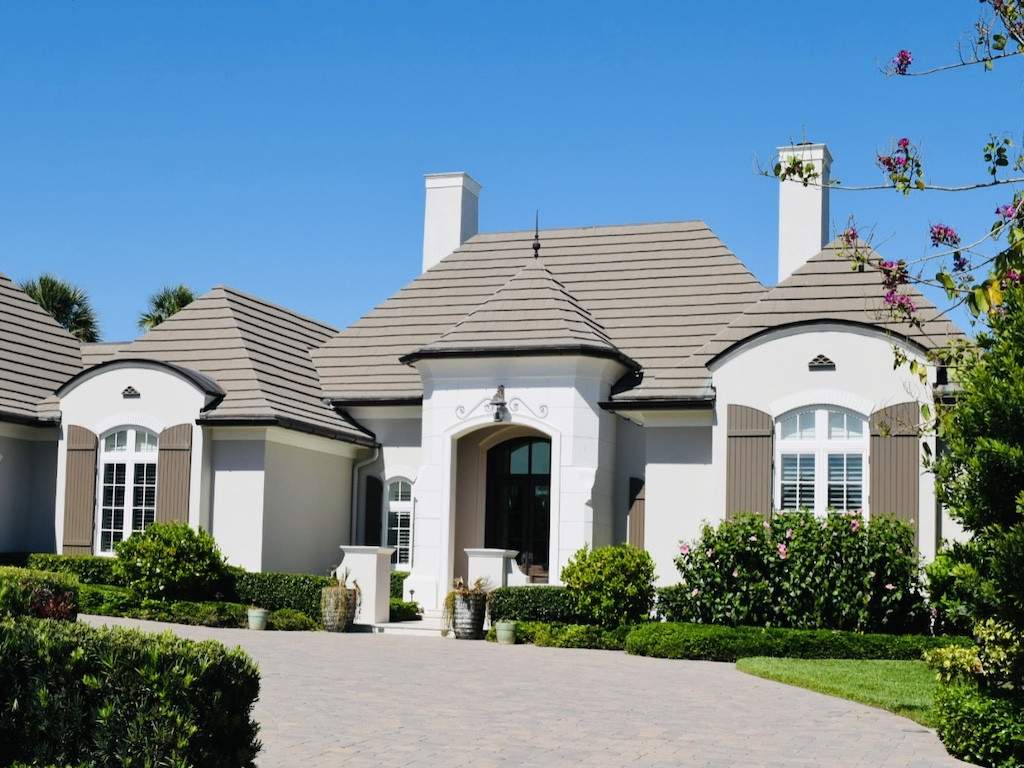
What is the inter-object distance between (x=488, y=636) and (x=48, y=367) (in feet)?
42.0

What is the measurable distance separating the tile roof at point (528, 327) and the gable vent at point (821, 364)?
12.1 ft

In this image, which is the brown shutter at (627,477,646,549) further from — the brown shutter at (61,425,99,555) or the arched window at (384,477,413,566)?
the brown shutter at (61,425,99,555)

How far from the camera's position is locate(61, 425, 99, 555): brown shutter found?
80.4 ft

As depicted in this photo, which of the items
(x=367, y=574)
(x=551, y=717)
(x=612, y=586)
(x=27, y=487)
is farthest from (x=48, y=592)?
(x=27, y=487)

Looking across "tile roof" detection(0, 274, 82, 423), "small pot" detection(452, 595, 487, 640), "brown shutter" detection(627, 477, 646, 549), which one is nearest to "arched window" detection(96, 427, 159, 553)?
"tile roof" detection(0, 274, 82, 423)

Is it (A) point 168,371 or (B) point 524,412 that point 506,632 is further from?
(A) point 168,371

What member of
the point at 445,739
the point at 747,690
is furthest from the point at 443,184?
the point at 445,739

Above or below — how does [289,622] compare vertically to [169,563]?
below

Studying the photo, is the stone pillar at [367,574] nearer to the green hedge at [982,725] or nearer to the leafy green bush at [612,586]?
the leafy green bush at [612,586]

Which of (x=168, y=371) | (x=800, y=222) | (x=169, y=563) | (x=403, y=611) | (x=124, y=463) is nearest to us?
(x=169, y=563)

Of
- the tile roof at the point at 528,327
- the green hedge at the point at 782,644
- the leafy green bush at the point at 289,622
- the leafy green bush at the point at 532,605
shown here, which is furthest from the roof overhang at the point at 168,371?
the green hedge at the point at 782,644

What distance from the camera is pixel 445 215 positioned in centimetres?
3059

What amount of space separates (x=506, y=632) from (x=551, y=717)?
8460 millimetres

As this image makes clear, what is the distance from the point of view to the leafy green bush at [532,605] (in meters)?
20.9
